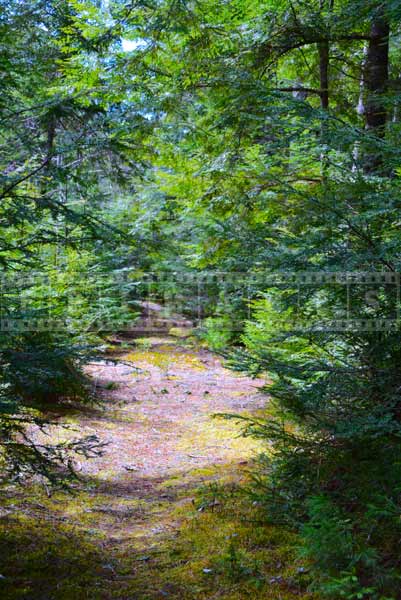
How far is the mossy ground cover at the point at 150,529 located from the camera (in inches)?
141

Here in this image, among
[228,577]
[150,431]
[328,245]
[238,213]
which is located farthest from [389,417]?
[150,431]

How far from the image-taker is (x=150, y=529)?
15.4ft

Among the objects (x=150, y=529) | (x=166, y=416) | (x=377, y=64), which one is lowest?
(x=166, y=416)

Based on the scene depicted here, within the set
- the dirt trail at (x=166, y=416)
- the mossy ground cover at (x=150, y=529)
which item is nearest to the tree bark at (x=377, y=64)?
the dirt trail at (x=166, y=416)

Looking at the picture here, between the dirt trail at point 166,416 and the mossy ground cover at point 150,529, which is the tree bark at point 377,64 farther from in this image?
the mossy ground cover at point 150,529

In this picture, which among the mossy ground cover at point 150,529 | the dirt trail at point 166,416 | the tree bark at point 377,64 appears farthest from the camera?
the dirt trail at point 166,416

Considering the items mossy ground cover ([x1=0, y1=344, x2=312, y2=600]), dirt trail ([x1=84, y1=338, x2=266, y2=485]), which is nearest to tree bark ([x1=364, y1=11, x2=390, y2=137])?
dirt trail ([x1=84, y1=338, x2=266, y2=485])

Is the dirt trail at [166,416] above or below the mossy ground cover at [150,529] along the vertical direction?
below

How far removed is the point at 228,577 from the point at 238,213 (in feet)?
12.7

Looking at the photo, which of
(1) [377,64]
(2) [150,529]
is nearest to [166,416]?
(2) [150,529]

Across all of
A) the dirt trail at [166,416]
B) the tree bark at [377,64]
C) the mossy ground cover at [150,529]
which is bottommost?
the dirt trail at [166,416]

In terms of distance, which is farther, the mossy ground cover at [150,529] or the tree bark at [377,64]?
the tree bark at [377,64]

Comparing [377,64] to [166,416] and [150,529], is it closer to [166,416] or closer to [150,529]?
[150,529]

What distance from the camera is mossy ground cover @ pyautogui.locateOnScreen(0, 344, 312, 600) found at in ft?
11.7
